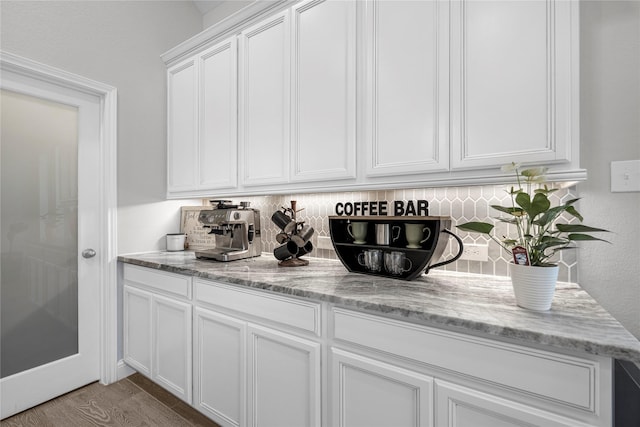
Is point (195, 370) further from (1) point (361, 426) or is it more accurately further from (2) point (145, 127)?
(2) point (145, 127)

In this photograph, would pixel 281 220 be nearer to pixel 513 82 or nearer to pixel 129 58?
pixel 513 82

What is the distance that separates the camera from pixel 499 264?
1.45 meters

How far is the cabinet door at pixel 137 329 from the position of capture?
2.06 metres

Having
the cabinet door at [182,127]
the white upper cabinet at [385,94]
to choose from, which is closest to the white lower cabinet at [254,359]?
the white upper cabinet at [385,94]

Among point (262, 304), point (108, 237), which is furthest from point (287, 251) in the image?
point (108, 237)

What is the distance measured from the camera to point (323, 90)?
165 cm

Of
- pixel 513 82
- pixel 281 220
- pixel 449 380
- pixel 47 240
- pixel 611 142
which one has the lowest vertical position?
pixel 449 380

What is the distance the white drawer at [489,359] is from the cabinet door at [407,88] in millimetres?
710

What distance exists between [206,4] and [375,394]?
10.8 ft

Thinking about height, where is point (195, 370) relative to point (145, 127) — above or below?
below

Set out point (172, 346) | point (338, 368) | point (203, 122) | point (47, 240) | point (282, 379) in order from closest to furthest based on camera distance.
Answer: point (338, 368) < point (282, 379) < point (172, 346) < point (47, 240) < point (203, 122)

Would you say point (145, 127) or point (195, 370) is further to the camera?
point (145, 127)

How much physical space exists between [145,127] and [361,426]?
2.55m

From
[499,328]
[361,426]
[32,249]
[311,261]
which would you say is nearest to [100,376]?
[32,249]
